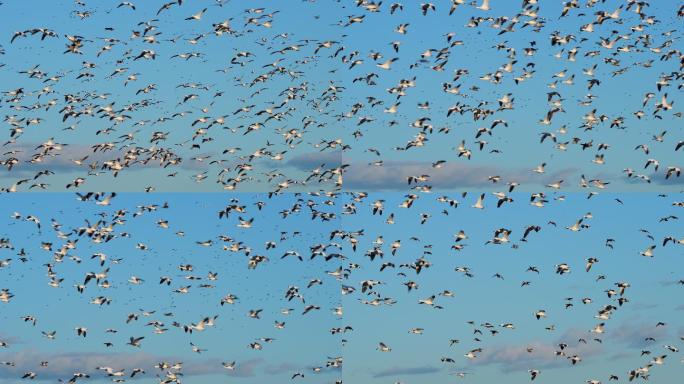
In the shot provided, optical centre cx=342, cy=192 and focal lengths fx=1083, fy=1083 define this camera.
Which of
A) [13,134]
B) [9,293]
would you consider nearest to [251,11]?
[13,134]

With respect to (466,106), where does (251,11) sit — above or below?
above

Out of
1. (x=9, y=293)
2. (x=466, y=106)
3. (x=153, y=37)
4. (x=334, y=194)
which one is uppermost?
(x=153, y=37)

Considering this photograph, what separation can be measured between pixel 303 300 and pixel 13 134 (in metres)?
13.4

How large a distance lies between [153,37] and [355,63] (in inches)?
329

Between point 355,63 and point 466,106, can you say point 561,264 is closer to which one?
point 466,106

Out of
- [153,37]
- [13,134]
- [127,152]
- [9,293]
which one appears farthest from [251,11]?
[9,293]

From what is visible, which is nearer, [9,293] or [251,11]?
[9,293]

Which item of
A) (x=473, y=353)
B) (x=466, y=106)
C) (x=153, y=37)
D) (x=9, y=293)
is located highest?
(x=153, y=37)

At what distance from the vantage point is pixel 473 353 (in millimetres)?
43281

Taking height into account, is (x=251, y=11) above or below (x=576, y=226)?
above

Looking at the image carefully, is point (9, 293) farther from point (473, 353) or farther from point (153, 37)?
point (473, 353)

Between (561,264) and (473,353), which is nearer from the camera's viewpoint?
(561,264)

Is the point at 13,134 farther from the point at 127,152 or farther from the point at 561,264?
the point at 561,264

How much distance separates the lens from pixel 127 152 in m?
43.5
